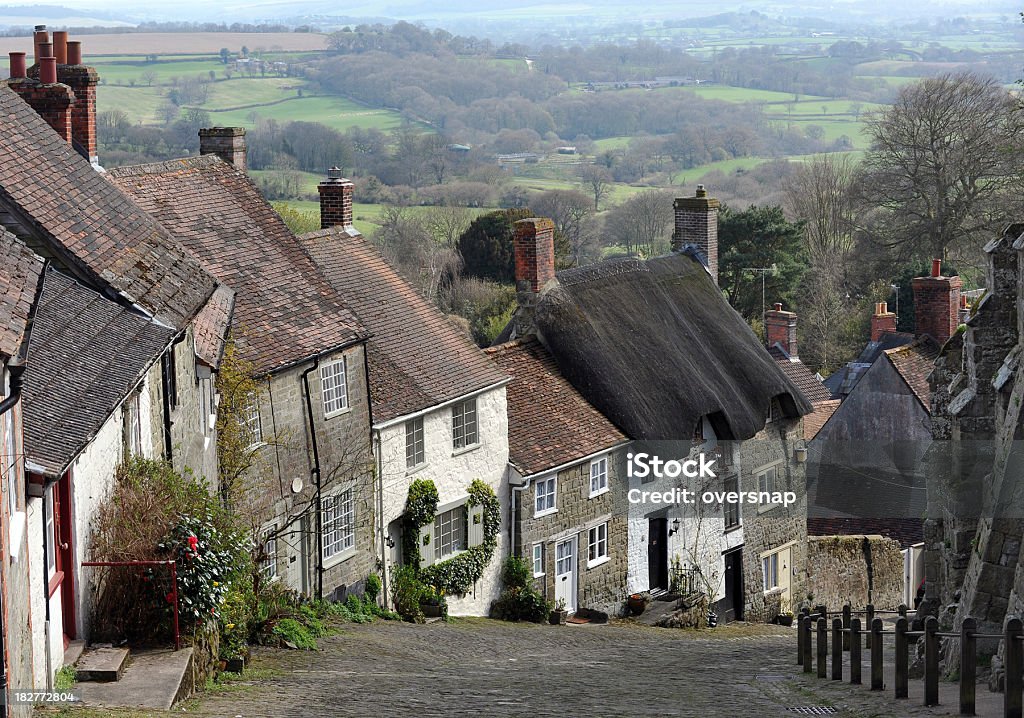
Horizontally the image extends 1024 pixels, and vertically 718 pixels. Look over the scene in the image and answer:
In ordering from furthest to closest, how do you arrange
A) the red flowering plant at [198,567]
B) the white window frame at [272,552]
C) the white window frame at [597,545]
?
the white window frame at [597,545] → the white window frame at [272,552] → the red flowering plant at [198,567]

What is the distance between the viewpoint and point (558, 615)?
1099 inches

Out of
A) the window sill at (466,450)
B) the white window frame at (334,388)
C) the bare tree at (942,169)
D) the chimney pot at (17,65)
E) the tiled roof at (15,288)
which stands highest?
the bare tree at (942,169)

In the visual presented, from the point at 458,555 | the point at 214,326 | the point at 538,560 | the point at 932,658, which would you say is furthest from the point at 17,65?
the point at 932,658

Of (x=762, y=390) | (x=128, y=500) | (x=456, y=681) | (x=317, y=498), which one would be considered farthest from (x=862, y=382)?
(x=128, y=500)

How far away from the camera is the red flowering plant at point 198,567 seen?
46.8 feet

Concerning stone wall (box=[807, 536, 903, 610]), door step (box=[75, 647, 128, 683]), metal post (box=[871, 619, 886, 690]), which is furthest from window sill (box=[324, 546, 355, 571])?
stone wall (box=[807, 536, 903, 610])

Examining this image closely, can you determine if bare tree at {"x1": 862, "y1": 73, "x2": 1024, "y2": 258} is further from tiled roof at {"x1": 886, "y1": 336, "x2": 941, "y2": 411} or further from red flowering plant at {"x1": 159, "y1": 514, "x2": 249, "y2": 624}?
red flowering plant at {"x1": 159, "y1": 514, "x2": 249, "y2": 624}

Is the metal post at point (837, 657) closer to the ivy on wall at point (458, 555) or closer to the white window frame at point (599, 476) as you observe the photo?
the ivy on wall at point (458, 555)

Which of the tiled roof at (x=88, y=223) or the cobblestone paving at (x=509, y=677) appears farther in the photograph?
the tiled roof at (x=88, y=223)

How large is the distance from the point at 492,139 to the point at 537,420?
12493 cm

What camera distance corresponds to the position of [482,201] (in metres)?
111

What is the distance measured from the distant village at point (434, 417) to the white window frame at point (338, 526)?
5 centimetres

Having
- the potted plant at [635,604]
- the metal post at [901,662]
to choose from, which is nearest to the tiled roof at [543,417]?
the potted plant at [635,604]

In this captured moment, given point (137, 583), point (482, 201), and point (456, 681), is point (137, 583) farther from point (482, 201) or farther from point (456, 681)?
point (482, 201)
